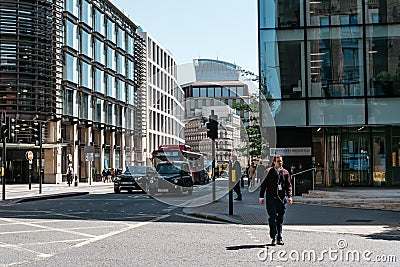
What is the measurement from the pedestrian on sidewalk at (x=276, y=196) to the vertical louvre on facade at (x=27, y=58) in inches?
1716

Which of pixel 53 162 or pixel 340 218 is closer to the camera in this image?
pixel 340 218

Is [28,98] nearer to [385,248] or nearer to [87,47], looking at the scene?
[87,47]

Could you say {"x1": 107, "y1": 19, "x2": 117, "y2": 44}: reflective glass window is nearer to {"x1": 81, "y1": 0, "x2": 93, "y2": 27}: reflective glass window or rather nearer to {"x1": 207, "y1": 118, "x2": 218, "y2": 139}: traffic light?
{"x1": 81, "y1": 0, "x2": 93, "y2": 27}: reflective glass window

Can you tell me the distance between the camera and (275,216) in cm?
1284

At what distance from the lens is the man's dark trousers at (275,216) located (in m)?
12.8

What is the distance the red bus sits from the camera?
108 feet

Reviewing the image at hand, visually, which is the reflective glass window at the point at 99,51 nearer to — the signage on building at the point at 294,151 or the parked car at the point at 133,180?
the parked car at the point at 133,180

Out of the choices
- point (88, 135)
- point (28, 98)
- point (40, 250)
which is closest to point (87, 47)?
point (88, 135)

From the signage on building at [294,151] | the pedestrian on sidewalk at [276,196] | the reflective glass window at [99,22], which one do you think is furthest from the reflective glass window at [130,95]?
the pedestrian on sidewalk at [276,196]

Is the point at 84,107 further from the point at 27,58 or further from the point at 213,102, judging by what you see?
the point at 213,102

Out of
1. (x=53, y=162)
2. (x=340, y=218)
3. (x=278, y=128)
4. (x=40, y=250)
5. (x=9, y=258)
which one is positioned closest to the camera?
(x=9, y=258)

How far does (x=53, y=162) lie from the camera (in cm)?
5794

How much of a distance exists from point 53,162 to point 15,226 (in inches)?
1653

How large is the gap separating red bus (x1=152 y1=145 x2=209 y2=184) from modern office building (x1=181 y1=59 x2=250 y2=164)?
4304mm
